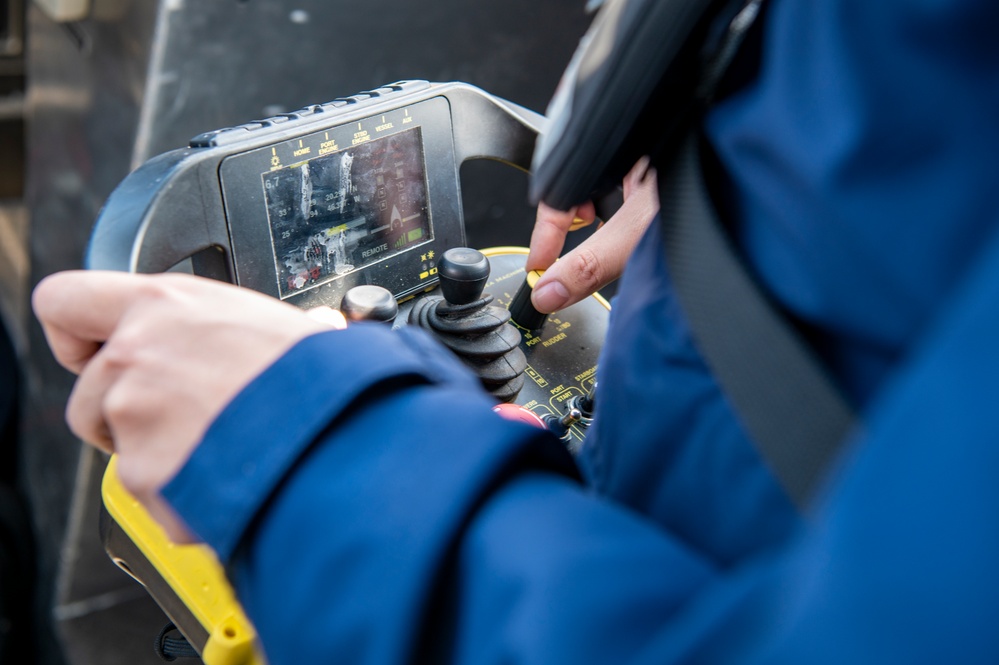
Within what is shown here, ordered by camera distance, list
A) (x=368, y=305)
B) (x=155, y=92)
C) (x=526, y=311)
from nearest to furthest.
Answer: (x=368, y=305), (x=526, y=311), (x=155, y=92)

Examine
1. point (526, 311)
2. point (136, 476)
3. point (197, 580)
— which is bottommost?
point (197, 580)

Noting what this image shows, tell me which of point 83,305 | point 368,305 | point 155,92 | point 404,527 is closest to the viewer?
point 404,527

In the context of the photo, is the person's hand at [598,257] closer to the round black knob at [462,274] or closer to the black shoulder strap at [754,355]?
the round black knob at [462,274]

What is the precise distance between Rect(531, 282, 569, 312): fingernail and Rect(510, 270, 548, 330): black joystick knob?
1.2 inches

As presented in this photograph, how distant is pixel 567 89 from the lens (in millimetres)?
469

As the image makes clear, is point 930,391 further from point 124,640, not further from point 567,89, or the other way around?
point 124,640

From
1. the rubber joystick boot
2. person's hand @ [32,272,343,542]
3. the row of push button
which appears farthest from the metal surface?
person's hand @ [32,272,343,542]

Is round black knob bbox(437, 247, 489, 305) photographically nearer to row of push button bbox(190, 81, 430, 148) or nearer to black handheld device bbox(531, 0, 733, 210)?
row of push button bbox(190, 81, 430, 148)

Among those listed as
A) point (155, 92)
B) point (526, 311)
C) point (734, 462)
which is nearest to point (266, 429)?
point (734, 462)

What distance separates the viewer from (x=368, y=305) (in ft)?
2.45

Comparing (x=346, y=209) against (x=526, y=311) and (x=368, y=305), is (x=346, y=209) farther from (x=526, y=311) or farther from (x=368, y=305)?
(x=526, y=311)

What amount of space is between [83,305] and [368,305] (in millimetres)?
307

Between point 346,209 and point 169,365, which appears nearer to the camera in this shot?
point 169,365

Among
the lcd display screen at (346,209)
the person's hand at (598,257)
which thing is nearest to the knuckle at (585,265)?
the person's hand at (598,257)
